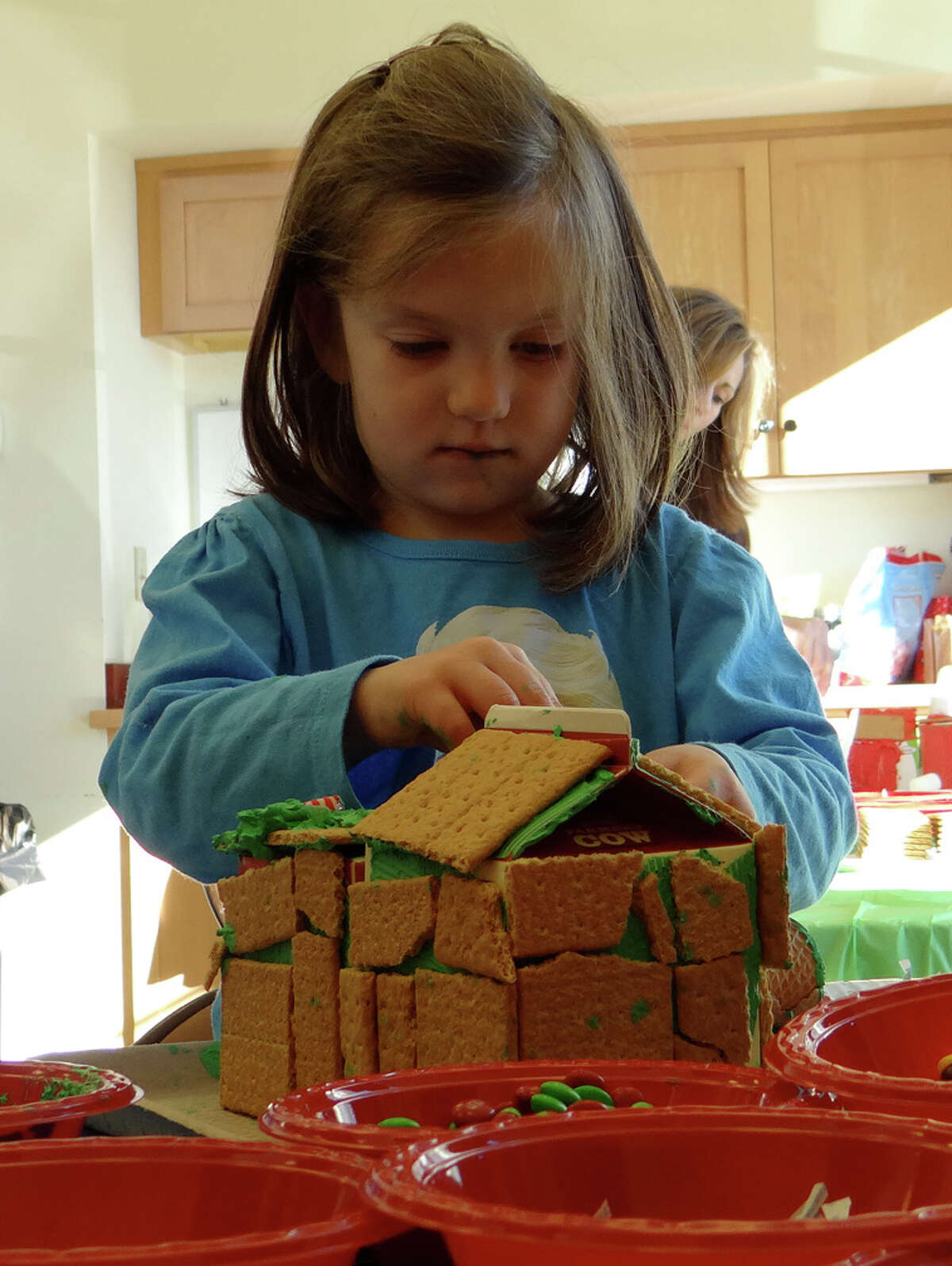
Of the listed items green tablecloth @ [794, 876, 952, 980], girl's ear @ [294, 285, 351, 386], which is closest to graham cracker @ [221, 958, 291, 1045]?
girl's ear @ [294, 285, 351, 386]

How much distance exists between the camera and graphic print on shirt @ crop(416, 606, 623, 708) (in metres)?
0.91

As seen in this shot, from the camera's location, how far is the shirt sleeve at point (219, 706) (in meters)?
0.71

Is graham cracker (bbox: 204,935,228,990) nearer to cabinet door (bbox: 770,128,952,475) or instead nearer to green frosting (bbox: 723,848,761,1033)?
green frosting (bbox: 723,848,761,1033)

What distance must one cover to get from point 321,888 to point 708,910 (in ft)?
0.46

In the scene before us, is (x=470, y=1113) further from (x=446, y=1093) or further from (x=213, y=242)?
(x=213, y=242)

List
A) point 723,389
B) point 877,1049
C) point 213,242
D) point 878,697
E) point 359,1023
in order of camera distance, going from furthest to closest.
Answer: point 213,242, point 878,697, point 723,389, point 359,1023, point 877,1049

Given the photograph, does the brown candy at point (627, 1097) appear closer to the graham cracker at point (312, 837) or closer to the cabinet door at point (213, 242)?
the graham cracker at point (312, 837)

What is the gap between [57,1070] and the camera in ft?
1.38

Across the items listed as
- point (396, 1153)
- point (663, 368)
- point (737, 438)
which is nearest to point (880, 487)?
point (737, 438)

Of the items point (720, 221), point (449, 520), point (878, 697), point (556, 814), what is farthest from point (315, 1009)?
point (720, 221)

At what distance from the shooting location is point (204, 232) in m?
3.30

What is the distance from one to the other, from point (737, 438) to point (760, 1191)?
214 centimetres

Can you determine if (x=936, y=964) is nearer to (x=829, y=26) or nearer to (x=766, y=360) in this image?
(x=766, y=360)

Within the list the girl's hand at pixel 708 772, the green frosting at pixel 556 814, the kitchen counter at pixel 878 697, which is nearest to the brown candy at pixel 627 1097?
the green frosting at pixel 556 814
